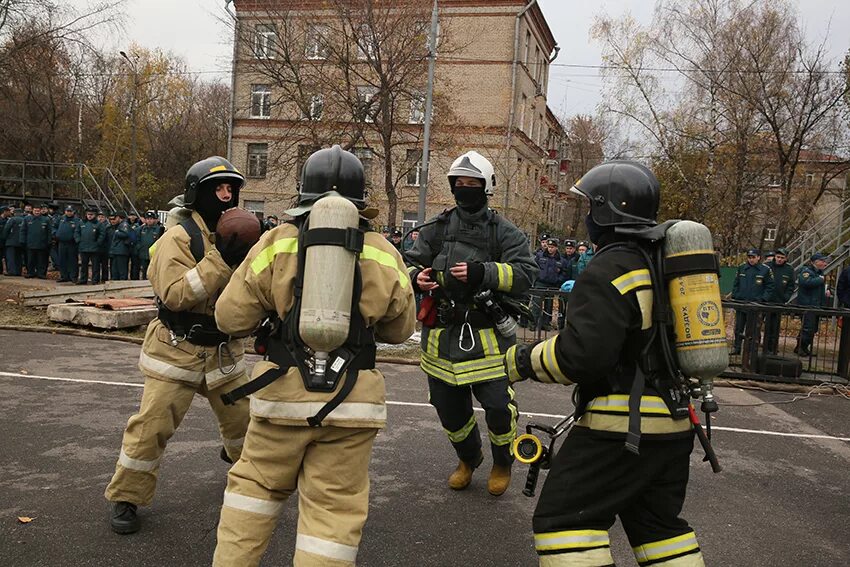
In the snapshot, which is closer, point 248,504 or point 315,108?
point 248,504

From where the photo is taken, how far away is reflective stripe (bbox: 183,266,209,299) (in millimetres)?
3461

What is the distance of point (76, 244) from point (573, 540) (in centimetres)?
1713

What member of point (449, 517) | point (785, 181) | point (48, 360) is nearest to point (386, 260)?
point (449, 517)

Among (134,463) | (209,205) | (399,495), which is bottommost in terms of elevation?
(399,495)

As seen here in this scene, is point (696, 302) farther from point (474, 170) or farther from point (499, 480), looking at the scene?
point (499, 480)

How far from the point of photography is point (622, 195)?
272 cm

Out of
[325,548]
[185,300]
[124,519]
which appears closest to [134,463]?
[124,519]

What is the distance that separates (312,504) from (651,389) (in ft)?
4.57

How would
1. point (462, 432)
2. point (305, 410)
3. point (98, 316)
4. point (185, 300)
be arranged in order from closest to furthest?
point (305, 410)
point (185, 300)
point (462, 432)
point (98, 316)

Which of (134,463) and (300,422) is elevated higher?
(300,422)

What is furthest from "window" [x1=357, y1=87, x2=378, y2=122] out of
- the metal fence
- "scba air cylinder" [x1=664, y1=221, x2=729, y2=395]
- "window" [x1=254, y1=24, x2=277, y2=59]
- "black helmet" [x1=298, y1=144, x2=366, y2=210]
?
"scba air cylinder" [x1=664, y1=221, x2=729, y2=395]

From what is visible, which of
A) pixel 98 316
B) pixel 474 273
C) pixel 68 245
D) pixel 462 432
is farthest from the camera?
pixel 68 245

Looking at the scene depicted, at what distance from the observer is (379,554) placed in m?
3.56

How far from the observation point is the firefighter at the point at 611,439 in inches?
97.4
